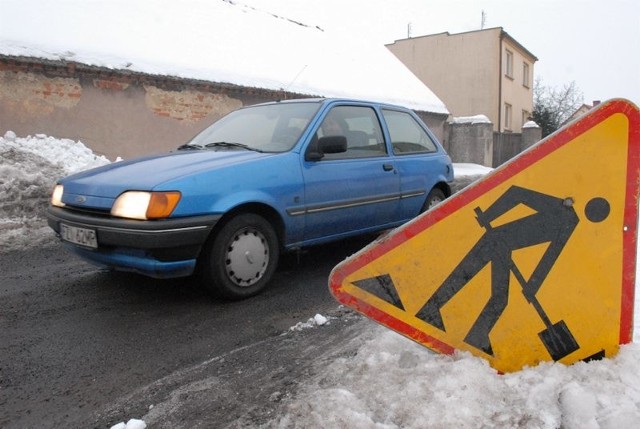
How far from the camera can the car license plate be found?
3445mm

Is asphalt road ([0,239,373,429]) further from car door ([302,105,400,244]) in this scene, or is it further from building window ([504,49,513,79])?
building window ([504,49,513,79])

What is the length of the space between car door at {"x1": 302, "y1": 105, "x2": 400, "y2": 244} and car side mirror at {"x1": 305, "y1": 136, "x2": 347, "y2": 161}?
0.06 metres

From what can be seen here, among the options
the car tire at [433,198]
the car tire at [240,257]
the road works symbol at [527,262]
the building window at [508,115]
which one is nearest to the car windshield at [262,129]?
the car tire at [240,257]

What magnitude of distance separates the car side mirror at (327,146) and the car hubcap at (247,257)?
33.0 inches

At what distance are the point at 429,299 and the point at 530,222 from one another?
1.81ft

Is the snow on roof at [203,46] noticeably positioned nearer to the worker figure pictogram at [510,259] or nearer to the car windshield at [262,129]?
the car windshield at [262,129]

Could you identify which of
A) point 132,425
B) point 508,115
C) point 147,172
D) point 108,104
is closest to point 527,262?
point 132,425

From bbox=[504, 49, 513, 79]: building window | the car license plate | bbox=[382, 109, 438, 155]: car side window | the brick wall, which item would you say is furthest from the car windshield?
bbox=[504, 49, 513, 79]: building window

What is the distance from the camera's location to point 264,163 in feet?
12.6

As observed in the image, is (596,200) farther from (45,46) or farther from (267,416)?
(45,46)

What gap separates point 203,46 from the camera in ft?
42.2

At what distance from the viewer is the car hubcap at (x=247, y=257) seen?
363cm

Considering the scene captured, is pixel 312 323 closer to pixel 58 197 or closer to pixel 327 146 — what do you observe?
pixel 327 146

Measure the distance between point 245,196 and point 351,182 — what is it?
3.93 ft
